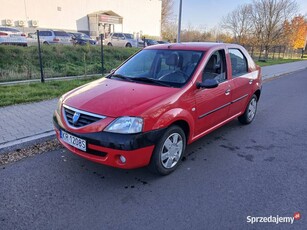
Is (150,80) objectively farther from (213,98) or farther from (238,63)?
(238,63)

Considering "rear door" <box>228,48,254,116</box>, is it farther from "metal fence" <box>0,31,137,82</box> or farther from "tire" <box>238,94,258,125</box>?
"metal fence" <box>0,31,137,82</box>

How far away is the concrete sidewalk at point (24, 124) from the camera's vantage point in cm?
409

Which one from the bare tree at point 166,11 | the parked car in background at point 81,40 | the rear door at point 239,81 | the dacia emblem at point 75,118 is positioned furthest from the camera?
the bare tree at point 166,11

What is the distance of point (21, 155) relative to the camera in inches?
A: 151

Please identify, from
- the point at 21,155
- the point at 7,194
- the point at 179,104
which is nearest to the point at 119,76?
the point at 179,104

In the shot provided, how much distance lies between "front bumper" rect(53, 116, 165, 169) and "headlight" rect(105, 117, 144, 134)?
50 millimetres

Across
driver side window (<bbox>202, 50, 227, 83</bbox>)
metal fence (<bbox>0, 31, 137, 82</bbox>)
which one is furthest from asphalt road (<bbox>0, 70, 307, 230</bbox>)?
metal fence (<bbox>0, 31, 137, 82</bbox>)

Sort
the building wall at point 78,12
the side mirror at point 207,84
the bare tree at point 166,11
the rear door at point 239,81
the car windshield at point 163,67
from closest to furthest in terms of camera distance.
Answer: the side mirror at point 207,84, the car windshield at point 163,67, the rear door at point 239,81, the building wall at point 78,12, the bare tree at point 166,11

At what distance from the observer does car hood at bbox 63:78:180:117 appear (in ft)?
9.58

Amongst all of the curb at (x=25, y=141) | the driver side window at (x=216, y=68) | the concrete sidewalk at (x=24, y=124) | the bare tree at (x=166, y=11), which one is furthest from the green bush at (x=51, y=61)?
the bare tree at (x=166, y=11)

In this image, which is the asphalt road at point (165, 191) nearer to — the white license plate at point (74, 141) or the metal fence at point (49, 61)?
the white license plate at point (74, 141)

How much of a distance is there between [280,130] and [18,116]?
5.51 meters

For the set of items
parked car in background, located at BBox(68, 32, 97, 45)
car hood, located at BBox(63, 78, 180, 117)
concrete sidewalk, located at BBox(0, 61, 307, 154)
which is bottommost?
concrete sidewalk, located at BBox(0, 61, 307, 154)

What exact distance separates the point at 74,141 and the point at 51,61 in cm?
1103
